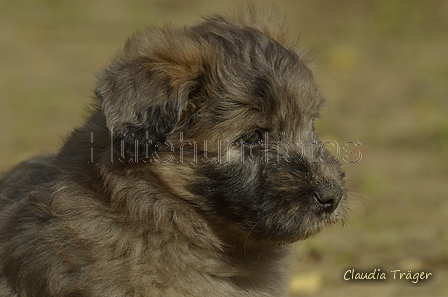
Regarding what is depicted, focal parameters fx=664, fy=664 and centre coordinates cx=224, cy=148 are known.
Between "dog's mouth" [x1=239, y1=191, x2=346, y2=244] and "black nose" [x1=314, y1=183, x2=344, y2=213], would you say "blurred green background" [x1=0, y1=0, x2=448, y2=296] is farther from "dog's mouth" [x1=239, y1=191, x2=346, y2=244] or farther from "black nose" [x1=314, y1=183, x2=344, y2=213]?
"black nose" [x1=314, y1=183, x2=344, y2=213]

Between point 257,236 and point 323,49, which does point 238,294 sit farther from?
point 323,49

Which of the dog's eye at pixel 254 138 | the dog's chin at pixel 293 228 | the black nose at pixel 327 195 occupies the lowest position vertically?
the dog's chin at pixel 293 228

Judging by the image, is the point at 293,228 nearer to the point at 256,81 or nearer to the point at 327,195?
the point at 327,195

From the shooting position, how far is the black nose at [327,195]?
3879mm

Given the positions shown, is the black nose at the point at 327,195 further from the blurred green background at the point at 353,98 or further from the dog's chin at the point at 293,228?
the blurred green background at the point at 353,98

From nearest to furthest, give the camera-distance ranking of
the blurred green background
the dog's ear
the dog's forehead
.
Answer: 1. the dog's ear
2. the dog's forehead
3. the blurred green background

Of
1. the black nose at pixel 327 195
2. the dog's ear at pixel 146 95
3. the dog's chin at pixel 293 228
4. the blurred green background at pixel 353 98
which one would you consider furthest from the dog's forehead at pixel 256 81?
the blurred green background at pixel 353 98

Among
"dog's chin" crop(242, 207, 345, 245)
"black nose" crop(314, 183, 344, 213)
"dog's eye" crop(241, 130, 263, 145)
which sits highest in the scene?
"dog's eye" crop(241, 130, 263, 145)

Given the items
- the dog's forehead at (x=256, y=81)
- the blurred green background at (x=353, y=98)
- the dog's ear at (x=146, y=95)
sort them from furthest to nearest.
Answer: the blurred green background at (x=353, y=98) → the dog's forehead at (x=256, y=81) → the dog's ear at (x=146, y=95)

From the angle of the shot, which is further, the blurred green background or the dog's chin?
the blurred green background

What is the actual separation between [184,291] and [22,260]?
104cm

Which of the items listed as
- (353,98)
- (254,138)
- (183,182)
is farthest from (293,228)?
(353,98)

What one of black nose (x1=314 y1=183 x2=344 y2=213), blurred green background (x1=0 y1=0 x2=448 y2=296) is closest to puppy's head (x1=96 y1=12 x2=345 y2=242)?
black nose (x1=314 y1=183 x2=344 y2=213)

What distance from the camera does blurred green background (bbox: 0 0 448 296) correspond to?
6316mm
